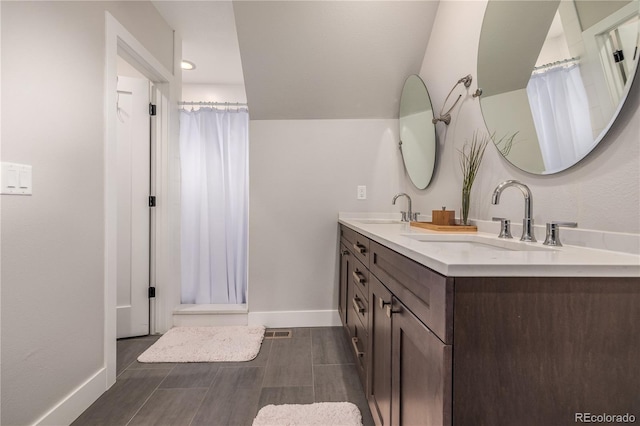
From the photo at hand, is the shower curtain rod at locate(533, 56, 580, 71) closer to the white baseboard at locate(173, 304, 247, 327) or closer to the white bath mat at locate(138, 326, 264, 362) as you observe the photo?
the white bath mat at locate(138, 326, 264, 362)

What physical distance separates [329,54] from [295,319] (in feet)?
6.85

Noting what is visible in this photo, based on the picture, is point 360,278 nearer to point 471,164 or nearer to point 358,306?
point 358,306

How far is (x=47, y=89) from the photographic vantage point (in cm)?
126

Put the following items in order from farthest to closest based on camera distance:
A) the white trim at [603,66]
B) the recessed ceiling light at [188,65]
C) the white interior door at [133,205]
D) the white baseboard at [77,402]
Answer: the recessed ceiling light at [188,65] → the white interior door at [133,205] → the white baseboard at [77,402] → the white trim at [603,66]

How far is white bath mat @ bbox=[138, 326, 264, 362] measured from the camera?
6.31 ft

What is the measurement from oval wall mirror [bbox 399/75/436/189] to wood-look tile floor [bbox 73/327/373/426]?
1.38 meters

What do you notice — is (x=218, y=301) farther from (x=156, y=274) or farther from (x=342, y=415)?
(x=342, y=415)

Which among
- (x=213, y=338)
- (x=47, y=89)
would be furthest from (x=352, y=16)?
(x=213, y=338)

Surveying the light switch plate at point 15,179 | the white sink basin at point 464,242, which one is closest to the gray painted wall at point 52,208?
the light switch plate at point 15,179

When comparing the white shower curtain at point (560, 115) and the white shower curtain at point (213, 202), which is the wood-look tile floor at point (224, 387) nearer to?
the white shower curtain at point (213, 202)

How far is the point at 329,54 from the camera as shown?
2092mm

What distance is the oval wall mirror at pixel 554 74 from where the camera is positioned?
0.80 metres

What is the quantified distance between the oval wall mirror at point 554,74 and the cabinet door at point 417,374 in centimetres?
76

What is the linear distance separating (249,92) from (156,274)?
1631 millimetres
